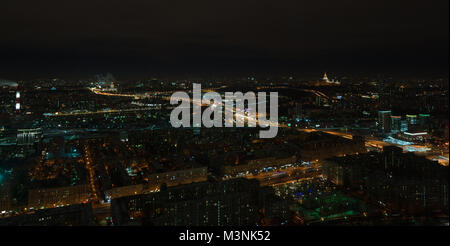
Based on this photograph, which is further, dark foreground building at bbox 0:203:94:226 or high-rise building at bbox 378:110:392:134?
high-rise building at bbox 378:110:392:134

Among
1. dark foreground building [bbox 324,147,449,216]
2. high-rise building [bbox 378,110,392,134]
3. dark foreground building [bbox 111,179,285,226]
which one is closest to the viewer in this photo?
dark foreground building [bbox 324,147,449,216]

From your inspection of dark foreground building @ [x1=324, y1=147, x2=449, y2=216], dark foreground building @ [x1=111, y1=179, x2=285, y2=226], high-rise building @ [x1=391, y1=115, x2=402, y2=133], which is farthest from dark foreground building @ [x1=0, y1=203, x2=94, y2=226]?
high-rise building @ [x1=391, y1=115, x2=402, y2=133]

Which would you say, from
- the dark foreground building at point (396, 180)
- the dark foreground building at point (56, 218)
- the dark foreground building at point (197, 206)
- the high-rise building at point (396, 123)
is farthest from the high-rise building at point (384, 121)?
the dark foreground building at point (56, 218)

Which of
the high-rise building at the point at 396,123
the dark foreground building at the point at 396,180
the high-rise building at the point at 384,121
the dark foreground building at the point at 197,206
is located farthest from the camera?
the high-rise building at the point at 384,121

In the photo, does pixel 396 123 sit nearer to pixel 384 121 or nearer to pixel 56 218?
pixel 384 121

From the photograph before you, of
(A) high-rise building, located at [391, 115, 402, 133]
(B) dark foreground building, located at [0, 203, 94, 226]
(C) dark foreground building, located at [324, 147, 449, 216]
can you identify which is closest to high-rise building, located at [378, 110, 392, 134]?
(A) high-rise building, located at [391, 115, 402, 133]

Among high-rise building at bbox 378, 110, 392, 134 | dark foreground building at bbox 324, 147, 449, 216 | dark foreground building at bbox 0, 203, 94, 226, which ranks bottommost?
dark foreground building at bbox 0, 203, 94, 226

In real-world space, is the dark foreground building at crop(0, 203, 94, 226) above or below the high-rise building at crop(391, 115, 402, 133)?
below

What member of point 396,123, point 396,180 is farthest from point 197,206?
point 396,123

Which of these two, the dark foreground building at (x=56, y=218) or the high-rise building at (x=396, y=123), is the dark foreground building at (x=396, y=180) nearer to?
the high-rise building at (x=396, y=123)

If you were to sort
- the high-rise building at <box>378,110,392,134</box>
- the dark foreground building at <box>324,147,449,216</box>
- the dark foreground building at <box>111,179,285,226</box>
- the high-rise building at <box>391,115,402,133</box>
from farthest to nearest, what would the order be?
the high-rise building at <box>378,110,392,134</box> → the high-rise building at <box>391,115,402,133</box> → the dark foreground building at <box>111,179,285,226</box> → the dark foreground building at <box>324,147,449,216</box>

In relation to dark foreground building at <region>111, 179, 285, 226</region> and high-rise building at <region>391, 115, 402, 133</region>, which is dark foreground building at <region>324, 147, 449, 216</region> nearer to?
dark foreground building at <region>111, 179, 285, 226</region>
